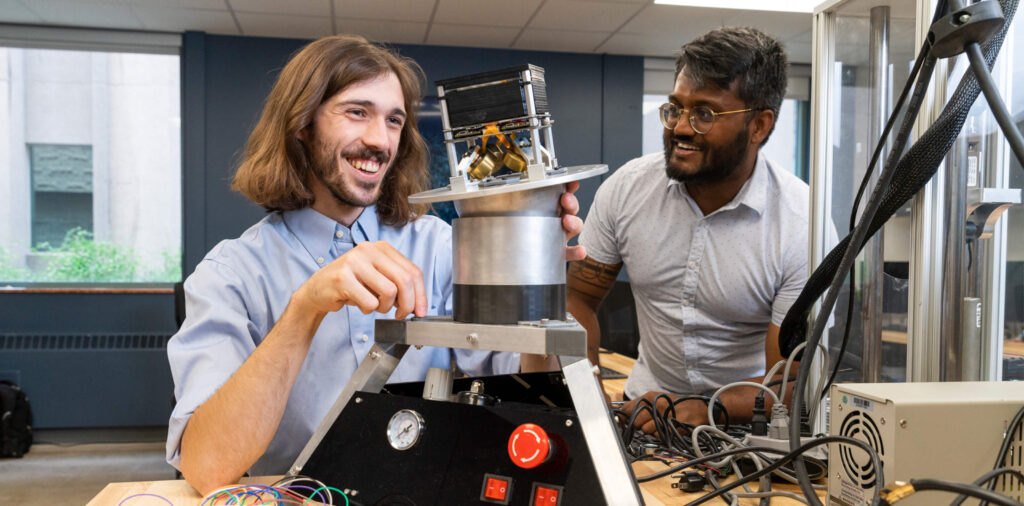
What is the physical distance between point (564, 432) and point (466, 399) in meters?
0.12

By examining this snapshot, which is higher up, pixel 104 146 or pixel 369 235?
pixel 104 146

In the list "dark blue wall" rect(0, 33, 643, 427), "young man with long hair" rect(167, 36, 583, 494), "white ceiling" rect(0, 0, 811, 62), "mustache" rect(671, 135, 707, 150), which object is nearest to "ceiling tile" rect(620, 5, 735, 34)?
"white ceiling" rect(0, 0, 811, 62)

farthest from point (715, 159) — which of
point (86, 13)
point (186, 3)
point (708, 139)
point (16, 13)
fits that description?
point (16, 13)

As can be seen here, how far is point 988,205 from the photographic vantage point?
836mm

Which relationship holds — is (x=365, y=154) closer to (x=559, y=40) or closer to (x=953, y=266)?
(x=953, y=266)

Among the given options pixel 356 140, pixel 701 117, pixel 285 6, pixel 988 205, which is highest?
pixel 285 6

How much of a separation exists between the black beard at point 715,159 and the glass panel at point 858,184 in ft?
1.57

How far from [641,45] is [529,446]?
4441mm

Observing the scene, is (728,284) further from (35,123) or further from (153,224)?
(35,123)

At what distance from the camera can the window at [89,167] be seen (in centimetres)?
449

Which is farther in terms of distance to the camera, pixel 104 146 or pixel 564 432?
pixel 104 146

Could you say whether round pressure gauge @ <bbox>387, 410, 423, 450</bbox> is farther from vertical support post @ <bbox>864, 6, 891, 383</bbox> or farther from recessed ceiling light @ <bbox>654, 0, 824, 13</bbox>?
recessed ceiling light @ <bbox>654, 0, 824, 13</bbox>

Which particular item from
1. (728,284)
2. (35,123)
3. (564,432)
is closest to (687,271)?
(728,284)

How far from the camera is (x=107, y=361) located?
4363mm
